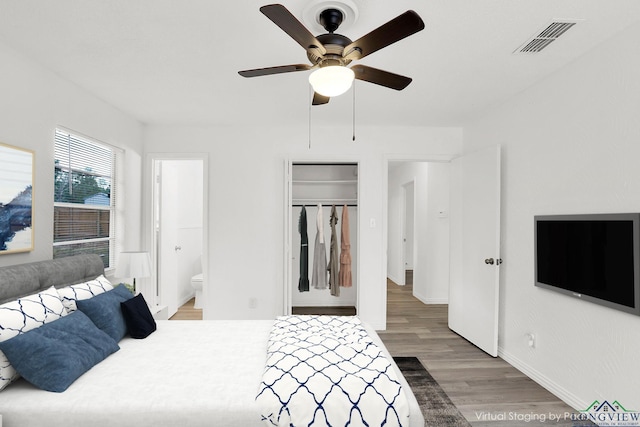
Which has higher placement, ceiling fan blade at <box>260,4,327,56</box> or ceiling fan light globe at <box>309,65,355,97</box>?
ceiling fan blade at <box>260,4,327,56</box>

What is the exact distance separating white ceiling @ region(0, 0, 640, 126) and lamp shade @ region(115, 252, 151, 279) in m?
1.48

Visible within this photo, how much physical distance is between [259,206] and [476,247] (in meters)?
2.50

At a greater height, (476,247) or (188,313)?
(476,247)

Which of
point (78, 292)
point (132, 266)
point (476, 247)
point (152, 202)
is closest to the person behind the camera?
point (78, 292)

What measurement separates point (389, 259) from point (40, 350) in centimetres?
698

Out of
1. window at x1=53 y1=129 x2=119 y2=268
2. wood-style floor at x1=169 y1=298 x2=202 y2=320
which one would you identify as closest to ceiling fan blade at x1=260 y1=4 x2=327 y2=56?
window at x1=53 y1=129 x2=119 y2=268

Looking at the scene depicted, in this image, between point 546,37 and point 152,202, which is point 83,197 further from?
point 546,37

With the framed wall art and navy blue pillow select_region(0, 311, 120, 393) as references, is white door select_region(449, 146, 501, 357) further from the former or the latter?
the framed wall art

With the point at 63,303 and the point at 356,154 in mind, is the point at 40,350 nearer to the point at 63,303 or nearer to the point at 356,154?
the point at 63,303

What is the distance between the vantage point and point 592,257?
2.44 m

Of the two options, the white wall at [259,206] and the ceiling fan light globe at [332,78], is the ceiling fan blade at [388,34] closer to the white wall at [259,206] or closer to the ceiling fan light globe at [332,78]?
the ceiling fan light globe at [332,78]

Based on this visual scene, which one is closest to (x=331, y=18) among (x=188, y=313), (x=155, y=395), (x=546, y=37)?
(x=546, y=37)

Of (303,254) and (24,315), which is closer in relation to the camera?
(24,315)

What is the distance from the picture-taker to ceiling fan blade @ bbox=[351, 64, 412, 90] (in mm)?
1945
